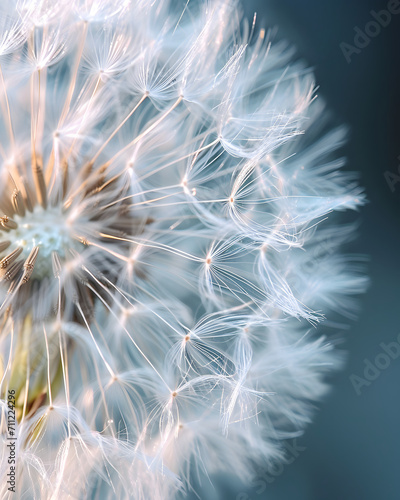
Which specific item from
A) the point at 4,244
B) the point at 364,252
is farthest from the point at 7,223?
the point at 364,252

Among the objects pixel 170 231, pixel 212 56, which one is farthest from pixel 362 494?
pixel 212 56

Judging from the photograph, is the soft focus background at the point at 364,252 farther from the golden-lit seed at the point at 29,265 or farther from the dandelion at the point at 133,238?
the golden-lit seed at the point at 29,265

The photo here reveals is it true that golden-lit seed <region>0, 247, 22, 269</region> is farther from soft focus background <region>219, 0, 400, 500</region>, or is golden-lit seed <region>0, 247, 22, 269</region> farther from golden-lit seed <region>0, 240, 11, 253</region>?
soft focus background <region>219, 0, 400, 500</region>

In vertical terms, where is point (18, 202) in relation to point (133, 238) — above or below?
above

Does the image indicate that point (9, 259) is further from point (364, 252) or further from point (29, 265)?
point (364, 252)

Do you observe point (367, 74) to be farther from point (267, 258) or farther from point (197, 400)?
point (197, 400)

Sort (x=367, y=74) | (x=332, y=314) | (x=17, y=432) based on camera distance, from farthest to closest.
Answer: (x=367, y=74), (x=332, y=314), (x=17, y=432)

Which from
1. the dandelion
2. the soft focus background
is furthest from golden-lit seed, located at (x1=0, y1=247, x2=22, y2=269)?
the soft focus background

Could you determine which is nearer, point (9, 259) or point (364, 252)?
point (9, 259)
